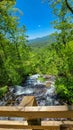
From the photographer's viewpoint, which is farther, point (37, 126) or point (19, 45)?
point (19, 45)

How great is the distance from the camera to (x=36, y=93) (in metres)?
18.1

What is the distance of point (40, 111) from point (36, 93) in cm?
1445

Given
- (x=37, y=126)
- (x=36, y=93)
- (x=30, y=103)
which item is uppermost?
(x=30, y=103)

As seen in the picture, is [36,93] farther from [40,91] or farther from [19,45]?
[19,45]

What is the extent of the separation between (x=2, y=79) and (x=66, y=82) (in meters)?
8.32

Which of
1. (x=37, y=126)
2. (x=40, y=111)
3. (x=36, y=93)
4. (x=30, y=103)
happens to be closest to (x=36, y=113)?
(x=40, y=111)

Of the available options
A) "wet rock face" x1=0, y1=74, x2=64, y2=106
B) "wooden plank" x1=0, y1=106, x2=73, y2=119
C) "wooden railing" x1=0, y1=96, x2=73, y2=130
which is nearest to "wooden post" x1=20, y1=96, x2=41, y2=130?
"wooden railing" x1=0, y1=96, x2=73, y2=130

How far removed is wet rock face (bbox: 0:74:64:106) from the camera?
16.7m

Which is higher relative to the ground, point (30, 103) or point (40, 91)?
point (30, 103)

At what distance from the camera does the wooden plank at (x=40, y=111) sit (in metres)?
3.55

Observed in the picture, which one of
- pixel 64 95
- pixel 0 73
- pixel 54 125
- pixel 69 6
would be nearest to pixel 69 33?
pixel 69 6

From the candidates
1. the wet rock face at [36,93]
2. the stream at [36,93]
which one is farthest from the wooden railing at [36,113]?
the wet rock face at [36,93]

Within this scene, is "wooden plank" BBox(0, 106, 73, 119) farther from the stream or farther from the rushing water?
the rushing water

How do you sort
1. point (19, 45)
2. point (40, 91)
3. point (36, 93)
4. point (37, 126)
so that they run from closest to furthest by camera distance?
1. point (37, 126)
2. point (36, 93)
3. point (40, 91)
4. point (19, 45)
